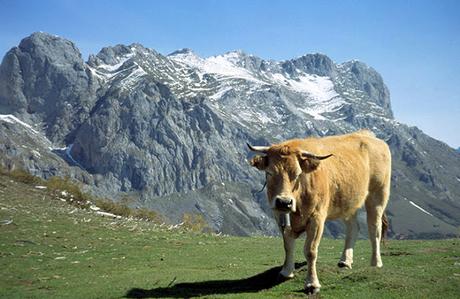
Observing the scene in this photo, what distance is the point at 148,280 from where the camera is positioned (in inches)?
709

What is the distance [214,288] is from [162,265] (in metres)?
8.43

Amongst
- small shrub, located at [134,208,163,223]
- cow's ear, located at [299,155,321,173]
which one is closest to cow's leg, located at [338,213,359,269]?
cow's ear, located at [299,155,321,173]

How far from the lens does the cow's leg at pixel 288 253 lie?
46.8ft

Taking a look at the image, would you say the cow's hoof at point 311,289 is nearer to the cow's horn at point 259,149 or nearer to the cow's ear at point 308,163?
the cow's ear at point 308,163

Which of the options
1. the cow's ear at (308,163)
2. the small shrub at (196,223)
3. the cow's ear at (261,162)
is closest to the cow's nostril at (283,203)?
the cow's ear at (261,162)

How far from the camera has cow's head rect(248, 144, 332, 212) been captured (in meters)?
12.4

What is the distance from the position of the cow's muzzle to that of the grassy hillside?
106 inches

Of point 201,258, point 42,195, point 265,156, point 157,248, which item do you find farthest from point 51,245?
point 42,195

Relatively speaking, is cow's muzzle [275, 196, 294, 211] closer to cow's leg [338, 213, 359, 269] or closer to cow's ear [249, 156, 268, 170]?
cow's ear [249, 156, 268, 170]

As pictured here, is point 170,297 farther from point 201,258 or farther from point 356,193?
point 201,258

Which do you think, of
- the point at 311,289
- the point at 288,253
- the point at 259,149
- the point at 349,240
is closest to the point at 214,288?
the point at 288,253

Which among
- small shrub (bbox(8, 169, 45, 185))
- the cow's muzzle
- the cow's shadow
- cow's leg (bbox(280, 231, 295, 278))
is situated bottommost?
the cow's shadow

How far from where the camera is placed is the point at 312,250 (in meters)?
13.5

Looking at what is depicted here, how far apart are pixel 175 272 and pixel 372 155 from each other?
30.5 feet
